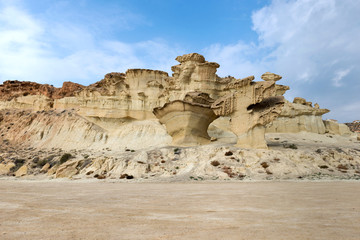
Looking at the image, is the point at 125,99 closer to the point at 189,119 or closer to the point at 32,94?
the point at 189,119

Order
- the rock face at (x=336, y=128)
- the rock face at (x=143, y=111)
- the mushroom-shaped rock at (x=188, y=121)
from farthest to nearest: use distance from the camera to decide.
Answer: the rock face at (x=336, y=128), the rock face at (x=143, y=111), the mushroom-shaped rock at (x=188, y=121)

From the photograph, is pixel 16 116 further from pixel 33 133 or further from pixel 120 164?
pixel 120 164

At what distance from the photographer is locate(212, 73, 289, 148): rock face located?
16859 mm

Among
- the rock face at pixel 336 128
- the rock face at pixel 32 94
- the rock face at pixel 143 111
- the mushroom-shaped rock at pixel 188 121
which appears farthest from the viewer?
the rock face at pixel 32 94

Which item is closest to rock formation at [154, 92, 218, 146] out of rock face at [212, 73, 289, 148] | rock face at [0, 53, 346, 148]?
rock face at [0, 53, 346, 148]

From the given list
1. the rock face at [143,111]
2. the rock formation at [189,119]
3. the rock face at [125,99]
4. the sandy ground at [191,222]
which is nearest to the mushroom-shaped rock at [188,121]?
the rock formation at [189,119]

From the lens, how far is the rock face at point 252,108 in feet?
55.3

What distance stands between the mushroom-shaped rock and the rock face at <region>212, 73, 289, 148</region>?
322 cm

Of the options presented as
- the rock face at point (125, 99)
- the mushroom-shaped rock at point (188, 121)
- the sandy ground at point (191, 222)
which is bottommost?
the sandy ground at point (191, 222)

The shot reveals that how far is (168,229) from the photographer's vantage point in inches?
120

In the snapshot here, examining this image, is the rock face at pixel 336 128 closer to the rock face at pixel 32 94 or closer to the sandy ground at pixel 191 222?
the sandy ground at pixel 191 222

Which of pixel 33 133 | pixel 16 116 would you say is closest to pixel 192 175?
pixel 33 133

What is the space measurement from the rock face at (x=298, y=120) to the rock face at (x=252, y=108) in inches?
507

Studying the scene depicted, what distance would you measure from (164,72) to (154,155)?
18.5 metres
